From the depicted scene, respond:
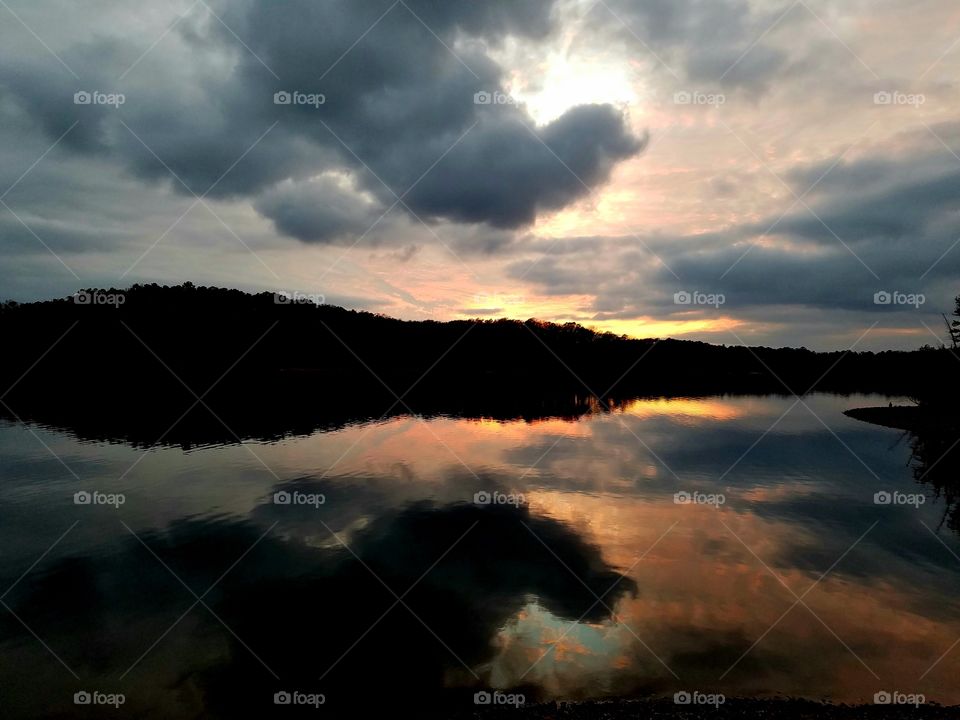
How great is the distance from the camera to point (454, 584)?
20.7 metres

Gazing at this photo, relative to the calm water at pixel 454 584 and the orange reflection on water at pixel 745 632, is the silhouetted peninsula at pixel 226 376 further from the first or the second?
the orange reflection on water at pixel 745 632

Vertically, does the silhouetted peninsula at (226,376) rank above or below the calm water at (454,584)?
above

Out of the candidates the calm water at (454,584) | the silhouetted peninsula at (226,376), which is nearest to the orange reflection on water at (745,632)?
the calm water at (454,584)

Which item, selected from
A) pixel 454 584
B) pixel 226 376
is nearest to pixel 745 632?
pixel 454 584

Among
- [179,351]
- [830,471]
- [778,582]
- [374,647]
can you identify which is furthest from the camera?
[179,351]

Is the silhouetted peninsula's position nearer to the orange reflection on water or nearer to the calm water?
the calm water

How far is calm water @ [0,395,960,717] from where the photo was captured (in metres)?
14.7

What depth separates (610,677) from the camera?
47.9ft

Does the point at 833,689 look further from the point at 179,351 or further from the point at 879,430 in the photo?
the point at 179,351

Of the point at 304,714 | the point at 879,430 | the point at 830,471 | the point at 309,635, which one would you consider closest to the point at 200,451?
the point at 309,635

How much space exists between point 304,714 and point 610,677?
8.44 metres

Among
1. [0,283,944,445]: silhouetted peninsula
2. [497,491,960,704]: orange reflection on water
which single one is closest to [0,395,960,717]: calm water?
[497,491,960,704]: orange reflection on water

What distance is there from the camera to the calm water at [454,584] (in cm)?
1470

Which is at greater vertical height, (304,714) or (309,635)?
(309,635)
